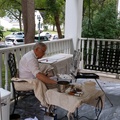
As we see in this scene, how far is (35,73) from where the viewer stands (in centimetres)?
292

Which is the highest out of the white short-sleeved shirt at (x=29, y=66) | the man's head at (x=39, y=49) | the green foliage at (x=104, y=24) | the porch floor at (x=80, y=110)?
the green foliage at (x=104, y=24)

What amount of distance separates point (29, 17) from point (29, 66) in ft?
16.2

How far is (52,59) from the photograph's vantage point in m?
4.13

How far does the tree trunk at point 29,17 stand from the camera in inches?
296

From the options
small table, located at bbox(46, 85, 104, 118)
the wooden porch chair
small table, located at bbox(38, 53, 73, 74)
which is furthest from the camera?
small table, located at bbox(38, 53, 73, 74)

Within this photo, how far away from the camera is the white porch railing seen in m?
3.52

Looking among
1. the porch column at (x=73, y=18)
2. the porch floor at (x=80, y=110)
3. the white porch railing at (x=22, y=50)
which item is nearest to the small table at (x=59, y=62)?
the white porch railing at (x=22, y=50)

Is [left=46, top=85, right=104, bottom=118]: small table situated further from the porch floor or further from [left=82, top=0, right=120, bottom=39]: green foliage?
[left=82, top=0, right=120, bottom=39]: green foliage

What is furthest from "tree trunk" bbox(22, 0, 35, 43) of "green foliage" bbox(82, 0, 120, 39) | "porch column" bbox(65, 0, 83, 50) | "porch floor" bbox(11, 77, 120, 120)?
"porch floor" bbox(11, 77, 120, 120)

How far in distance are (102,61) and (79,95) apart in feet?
10.4

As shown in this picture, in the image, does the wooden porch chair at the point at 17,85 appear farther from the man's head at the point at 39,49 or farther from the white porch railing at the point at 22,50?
the man's head at the point at 39,49

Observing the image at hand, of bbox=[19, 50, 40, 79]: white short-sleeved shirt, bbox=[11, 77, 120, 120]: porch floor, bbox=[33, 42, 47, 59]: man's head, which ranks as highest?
bbox=[33, 42, 47, 59]: man's head

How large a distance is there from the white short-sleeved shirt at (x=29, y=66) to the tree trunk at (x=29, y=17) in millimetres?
4770

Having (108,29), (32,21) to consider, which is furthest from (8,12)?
(108,29)
